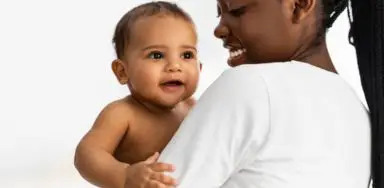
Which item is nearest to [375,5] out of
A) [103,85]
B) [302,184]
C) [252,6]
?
[252,6]

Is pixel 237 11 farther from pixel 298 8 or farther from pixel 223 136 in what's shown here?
pixel 223 136

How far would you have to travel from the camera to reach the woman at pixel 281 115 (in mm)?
912

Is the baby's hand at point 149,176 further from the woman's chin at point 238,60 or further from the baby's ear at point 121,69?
the baby's ear at point 121,69

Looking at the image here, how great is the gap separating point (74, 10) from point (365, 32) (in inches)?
51.3

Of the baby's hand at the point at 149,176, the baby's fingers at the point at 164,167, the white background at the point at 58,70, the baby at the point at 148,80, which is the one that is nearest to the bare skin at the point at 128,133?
the baby at the point at 148,80

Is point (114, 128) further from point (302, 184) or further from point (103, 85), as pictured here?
point (103, 85)

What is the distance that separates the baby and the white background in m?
0.87

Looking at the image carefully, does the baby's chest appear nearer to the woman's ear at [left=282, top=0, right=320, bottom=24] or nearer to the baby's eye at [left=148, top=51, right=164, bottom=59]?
the baby's eye at [left=148, top=51, right=164, bottom=59]

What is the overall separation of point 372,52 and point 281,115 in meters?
0.24

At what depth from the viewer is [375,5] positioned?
108 centimetres

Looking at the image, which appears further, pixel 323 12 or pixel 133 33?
pixel 133 33

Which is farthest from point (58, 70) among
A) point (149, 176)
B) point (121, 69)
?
point (149, 176)

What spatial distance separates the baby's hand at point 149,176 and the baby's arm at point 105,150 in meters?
0.05

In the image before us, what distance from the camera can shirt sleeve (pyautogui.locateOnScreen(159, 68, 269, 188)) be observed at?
2.97 ft
